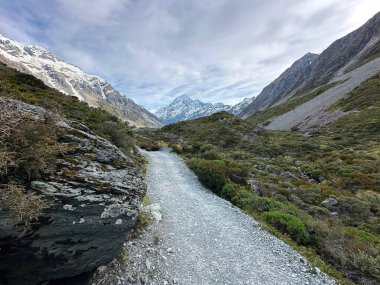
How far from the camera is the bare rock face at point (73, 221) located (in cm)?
514

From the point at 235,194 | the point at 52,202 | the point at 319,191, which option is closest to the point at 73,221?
the point at 52,202

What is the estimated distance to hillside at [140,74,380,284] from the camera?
33.8 ft

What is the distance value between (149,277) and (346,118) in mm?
72081

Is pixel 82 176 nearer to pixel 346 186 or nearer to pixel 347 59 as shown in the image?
pixel 346 186

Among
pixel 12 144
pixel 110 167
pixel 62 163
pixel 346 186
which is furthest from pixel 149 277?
pixel 346 186

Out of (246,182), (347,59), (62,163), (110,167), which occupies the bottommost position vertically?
(246,182)

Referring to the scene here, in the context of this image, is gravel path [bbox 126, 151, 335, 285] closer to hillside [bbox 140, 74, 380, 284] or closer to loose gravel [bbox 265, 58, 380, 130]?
hillside [bbox 140, 74, 380, 284]

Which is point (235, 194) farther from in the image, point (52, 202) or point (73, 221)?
point (52, 202)

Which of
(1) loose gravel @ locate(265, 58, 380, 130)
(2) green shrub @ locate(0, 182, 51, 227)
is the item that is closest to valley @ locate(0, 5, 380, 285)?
(2) green shrub @ locate(0, 182, 51, 227)

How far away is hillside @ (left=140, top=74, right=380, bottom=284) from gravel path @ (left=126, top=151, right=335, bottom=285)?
3.66 feet

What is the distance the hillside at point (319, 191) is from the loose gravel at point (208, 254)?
1.15 meters

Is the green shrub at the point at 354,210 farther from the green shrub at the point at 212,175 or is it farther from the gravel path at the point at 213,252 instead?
the gravel path at the point at 213,252

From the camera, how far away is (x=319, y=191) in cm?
2045

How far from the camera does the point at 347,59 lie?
524 feet
